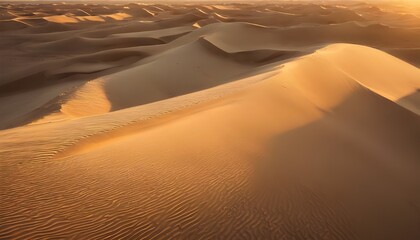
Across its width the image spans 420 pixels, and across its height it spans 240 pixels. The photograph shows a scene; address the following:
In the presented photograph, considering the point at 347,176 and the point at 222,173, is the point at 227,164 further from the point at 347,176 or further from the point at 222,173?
the point at 347,176

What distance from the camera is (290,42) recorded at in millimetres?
13727

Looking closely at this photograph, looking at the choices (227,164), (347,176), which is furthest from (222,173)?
(347,176)

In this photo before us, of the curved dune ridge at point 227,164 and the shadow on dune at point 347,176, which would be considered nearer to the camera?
the curved dune ridge at point 227,164

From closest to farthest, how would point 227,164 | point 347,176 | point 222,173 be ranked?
1. point 222,173
2. point 227,164
3. point 347,176

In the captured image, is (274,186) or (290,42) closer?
(274,186)

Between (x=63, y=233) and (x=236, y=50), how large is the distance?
401 inches

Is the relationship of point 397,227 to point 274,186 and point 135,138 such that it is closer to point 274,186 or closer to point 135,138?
point 274,186

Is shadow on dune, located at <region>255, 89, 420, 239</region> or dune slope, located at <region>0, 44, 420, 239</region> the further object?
shadow on dune, located at <region>255, 89, 420, 239</region>

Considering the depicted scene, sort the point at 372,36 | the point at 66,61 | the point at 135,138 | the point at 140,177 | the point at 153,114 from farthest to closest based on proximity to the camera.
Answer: the point at 372,36
the point at 66,61
the point at 153,114
the point at 135,138
the point at 140,177

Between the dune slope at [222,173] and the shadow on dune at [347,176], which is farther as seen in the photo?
the shadow on dune at [347,176]

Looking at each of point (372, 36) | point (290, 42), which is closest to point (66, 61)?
point (290, 42)

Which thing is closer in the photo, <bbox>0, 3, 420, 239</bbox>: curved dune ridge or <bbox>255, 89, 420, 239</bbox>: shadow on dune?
<bbox>0, 3, 420, 239</bbox>: curved dune ridge

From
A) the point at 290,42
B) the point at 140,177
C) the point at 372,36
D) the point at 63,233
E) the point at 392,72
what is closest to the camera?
the point at 63,233

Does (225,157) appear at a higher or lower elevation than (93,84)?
higher
